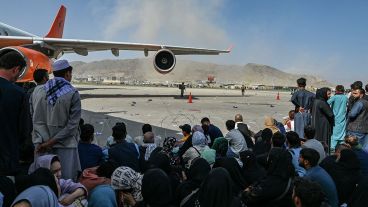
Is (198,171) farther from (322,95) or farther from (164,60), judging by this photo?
(164,60)

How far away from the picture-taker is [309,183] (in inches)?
110

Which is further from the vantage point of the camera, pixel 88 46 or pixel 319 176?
pixel 88 46

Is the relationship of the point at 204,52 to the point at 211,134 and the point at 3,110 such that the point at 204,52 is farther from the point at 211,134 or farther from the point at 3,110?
the point at 3,110

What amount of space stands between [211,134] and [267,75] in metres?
173

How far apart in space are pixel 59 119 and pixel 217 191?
1.75m

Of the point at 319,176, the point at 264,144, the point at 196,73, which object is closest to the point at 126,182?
the point at 319,176

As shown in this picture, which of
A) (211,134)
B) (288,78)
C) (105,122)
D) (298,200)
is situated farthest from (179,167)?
(288,78)

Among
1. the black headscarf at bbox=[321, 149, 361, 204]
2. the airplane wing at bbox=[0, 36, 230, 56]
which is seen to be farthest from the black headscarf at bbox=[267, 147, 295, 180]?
the airplane wing at bbox=[0, 36, 230, 56]

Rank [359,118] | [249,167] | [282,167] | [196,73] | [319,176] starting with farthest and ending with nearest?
[196,73], [359,118], [249,167], [319,176], [282,167]

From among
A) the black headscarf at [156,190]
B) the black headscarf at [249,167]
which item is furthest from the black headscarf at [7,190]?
the black headscarf at [249,167]

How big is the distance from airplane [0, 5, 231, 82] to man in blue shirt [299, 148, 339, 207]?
405 inches

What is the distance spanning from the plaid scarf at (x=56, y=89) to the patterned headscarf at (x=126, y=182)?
1.04 meters

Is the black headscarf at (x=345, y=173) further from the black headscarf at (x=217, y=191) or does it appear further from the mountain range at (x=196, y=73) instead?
the mountain range at (x=196, y=73)

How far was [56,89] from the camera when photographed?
3.79m
